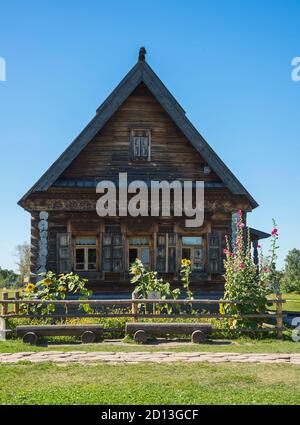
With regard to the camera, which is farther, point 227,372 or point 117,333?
point 117,333

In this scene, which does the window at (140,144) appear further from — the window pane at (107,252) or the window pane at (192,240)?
the window pane at (107,252)

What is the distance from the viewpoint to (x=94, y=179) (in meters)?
16.5

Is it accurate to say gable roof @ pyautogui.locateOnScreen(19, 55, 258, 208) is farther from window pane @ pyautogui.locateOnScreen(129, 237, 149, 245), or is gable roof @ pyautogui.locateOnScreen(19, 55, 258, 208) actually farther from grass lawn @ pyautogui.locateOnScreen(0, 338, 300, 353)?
grass lawn @ pyautogui.locateOnScreen(0, 338, 300, 353)

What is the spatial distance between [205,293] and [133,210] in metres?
3.68

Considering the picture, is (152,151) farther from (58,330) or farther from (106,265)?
(58,330)

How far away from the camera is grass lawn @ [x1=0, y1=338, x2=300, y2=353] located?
9.66 m

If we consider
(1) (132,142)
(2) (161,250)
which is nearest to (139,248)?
(2) (161,250)

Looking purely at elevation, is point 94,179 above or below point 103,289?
above

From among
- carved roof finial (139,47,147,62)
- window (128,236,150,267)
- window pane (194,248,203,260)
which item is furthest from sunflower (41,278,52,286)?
carved roof finial (139,47,147,62)

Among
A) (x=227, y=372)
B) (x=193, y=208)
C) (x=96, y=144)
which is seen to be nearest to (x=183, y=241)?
(x=193, y=208)

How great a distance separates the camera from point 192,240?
16.7m

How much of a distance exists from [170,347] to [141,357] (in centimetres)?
123

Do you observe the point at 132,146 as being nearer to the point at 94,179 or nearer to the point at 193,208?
the point at 94,179

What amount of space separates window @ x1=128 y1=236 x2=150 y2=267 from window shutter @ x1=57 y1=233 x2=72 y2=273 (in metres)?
2.00
